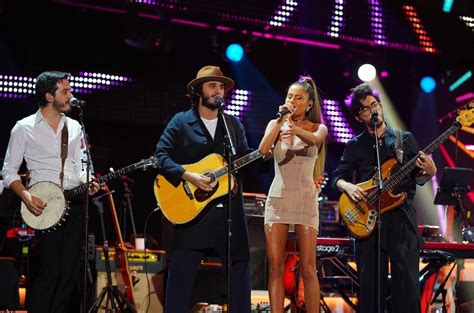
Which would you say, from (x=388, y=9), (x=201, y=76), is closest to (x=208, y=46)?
(x=388, y=9)

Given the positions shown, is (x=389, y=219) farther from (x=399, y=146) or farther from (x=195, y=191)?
(x=195, y=191)

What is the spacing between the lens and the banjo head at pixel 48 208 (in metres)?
5.51

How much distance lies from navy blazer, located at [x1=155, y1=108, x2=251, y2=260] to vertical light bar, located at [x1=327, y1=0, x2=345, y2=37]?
17.1 feet

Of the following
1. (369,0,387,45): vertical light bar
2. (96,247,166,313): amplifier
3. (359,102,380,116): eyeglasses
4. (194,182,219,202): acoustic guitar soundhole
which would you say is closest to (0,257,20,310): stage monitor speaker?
(96,247,166,313): amplifier

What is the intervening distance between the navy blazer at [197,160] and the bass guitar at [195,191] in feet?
0.17

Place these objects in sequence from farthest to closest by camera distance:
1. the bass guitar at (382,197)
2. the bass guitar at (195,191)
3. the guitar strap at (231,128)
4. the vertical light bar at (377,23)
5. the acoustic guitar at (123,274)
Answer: the vertical light bar at (377,23)
the acoustic guitar at (123,274)
the bass guitar at (382,197)
the guitar strap at (231,128)
the bass guitar at (195,191)

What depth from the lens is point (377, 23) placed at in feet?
34.6

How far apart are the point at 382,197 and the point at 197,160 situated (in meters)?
1.56

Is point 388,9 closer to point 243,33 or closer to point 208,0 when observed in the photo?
point 243,33

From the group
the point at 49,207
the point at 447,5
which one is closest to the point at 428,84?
the point at 447,5

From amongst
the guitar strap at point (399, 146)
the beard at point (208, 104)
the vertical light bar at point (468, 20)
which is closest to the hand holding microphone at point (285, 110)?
the beard at point (208, 104)

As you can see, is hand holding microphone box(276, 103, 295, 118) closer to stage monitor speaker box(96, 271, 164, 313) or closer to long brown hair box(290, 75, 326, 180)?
long brown hair box(290, 75, 326, 180)

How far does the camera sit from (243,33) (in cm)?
1045

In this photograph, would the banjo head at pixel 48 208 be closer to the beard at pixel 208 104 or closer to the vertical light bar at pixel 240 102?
the beard at pixel 208 104
